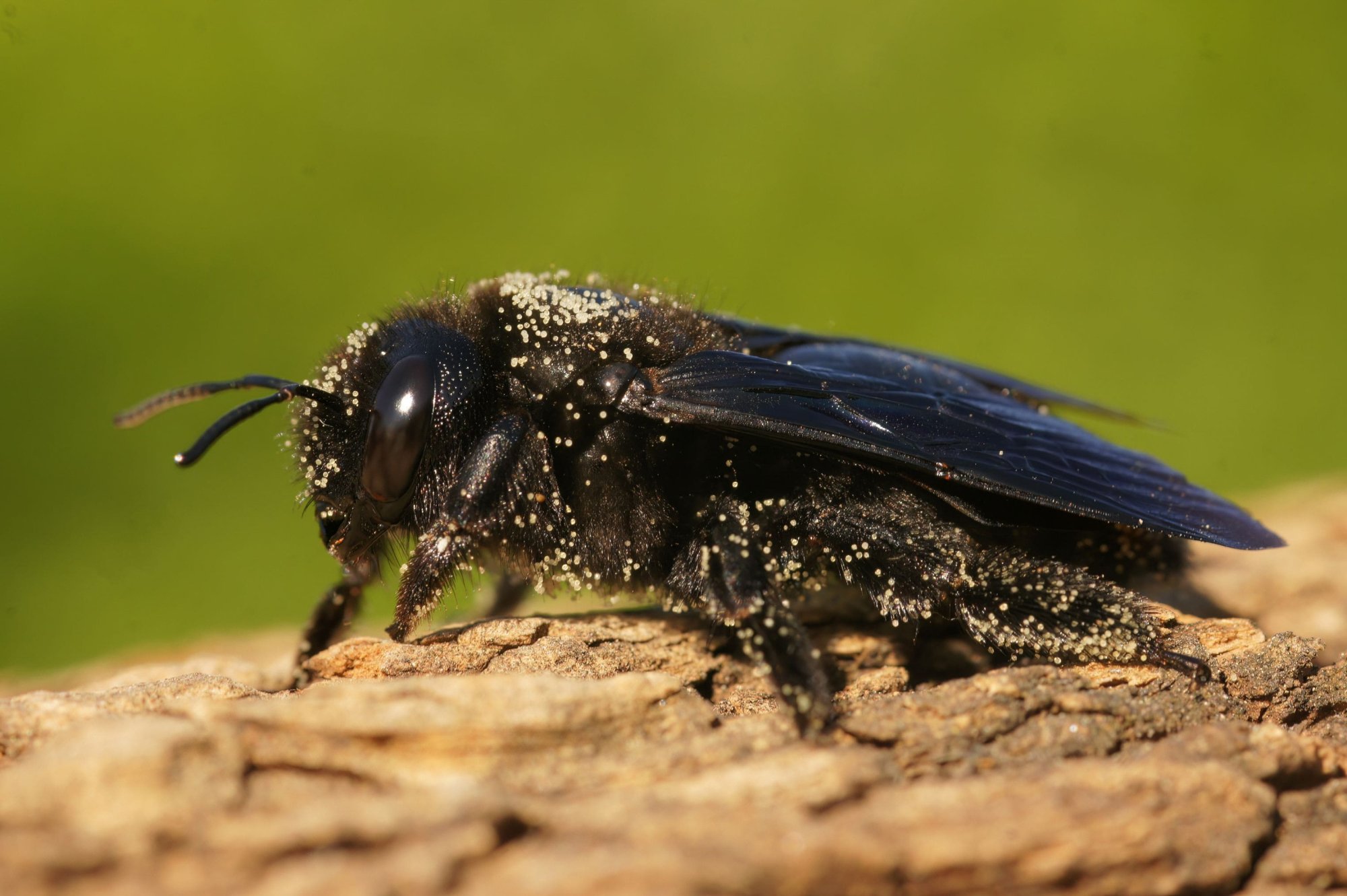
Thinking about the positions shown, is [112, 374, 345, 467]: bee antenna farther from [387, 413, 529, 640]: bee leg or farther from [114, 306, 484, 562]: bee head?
[387, 413, 529, 640]: bee leg

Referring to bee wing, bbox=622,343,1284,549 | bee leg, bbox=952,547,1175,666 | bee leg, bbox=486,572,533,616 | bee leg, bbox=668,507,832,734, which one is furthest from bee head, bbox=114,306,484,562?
bee leg, bbox=952,547,1175,666

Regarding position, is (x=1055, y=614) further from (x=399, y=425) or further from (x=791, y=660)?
(x=399, y=425)

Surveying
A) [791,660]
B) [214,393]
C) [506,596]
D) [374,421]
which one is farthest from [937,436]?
[506,596]

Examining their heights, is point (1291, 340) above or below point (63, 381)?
above

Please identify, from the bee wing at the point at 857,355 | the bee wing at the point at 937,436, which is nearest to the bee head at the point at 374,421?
the bee wing at the point at 937,436

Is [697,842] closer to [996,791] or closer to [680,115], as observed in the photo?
[996,791]

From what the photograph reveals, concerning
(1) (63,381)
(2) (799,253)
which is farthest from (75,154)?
(2) (799,253)

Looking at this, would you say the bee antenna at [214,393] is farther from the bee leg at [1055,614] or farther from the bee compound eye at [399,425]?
the bee leg at [1055,614]
